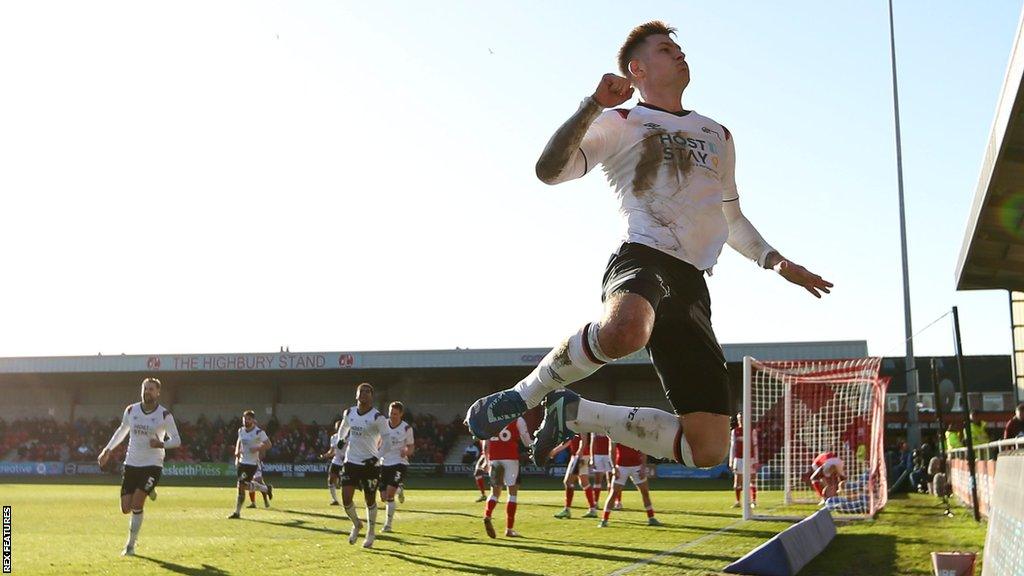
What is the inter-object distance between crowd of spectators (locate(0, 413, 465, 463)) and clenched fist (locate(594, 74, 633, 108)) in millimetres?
49595

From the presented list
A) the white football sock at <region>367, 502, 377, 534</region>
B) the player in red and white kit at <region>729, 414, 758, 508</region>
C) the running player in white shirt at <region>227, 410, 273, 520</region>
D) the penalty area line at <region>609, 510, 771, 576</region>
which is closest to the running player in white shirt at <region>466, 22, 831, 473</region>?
the penalty area line at <region>609, 510, 771, 576</region>

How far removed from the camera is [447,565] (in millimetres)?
13047

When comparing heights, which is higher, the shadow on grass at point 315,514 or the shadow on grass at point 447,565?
the shadow on grass at point 315,514

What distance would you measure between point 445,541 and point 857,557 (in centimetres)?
625

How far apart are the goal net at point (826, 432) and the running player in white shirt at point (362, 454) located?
28.5 ft

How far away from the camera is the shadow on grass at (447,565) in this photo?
1226cm

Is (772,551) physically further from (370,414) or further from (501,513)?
(501,513)

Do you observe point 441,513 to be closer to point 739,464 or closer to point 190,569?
point 739,464

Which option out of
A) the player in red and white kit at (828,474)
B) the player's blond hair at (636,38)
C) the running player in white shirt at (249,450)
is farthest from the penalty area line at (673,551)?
the running player in white shirt at (249,450)

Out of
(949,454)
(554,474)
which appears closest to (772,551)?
(949,454)

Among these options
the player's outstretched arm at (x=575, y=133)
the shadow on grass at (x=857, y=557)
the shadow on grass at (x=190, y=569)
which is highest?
the player's outstretched arm at (x=575, y=133)

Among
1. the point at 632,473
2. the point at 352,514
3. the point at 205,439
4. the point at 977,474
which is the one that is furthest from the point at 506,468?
the point at 205,439

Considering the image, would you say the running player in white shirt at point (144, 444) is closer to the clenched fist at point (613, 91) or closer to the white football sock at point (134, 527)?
the white football sock at point (134, 527)

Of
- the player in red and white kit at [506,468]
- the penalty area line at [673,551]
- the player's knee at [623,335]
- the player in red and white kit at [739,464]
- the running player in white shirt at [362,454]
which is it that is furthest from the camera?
the player in red and white kit at [739,464]
